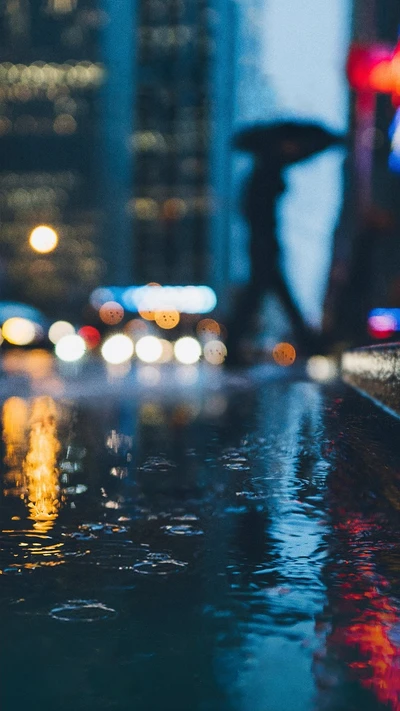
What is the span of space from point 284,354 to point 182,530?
83.9 feet

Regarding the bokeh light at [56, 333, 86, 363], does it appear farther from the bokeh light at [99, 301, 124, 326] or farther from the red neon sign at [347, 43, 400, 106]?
the bokeh light at [99, 301, 124, 326]

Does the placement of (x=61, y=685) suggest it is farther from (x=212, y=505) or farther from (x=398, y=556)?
(x=212, y=505)

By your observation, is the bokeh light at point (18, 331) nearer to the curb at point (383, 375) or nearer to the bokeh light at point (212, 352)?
the bokeh light at point (212, 352)

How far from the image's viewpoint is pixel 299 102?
120938 millimetres

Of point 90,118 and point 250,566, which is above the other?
point 90,118

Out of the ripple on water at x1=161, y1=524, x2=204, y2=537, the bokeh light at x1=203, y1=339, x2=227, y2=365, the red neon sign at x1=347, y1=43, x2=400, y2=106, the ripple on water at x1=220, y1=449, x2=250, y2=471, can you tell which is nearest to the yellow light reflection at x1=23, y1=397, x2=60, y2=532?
the ripple on water at x1=161, y1=524, x2=204, y2=537

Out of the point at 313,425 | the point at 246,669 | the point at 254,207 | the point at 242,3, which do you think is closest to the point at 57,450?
the point at 313,425

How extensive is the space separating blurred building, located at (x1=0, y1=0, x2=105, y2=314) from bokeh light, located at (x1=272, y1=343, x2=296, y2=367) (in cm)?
6362

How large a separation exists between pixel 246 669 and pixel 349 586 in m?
1.07

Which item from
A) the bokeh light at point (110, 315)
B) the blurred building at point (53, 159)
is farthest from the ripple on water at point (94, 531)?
the blurred building at point (53, 159)

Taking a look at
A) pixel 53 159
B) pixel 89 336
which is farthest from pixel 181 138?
pixel 89 336

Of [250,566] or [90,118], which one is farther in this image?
[90,118]

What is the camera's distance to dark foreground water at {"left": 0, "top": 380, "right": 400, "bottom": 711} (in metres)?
3.00

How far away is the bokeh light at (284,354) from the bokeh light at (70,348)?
6.42m
